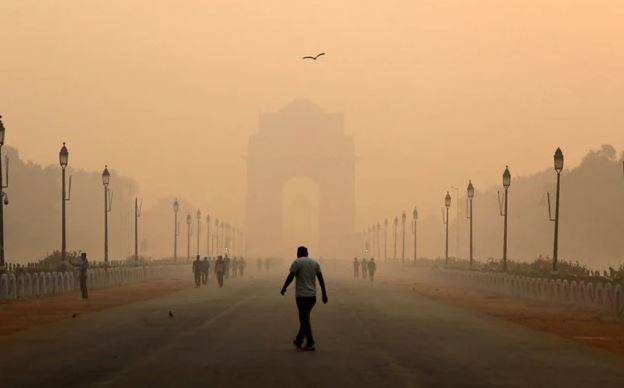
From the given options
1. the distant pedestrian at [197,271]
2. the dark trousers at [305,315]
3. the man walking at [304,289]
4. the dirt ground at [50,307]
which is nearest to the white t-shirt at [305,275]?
the man walking at [304,289]

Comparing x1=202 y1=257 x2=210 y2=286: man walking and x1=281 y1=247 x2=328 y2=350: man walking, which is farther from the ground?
x1=281 y1=247 x2=328 y2=350: man walking

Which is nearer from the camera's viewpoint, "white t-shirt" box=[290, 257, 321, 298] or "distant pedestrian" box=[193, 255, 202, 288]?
"white t-shirt" box=[290, 257, 321, 298]

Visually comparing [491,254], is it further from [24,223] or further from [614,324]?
[614,324]

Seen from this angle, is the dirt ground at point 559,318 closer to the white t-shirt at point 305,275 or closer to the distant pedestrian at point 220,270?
the white t-shirt at point 305,275

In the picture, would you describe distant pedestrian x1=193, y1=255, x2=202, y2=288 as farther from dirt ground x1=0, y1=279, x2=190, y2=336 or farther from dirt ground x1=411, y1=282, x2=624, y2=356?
dirt ground x1=411, y1=282, x2=624, y2=356

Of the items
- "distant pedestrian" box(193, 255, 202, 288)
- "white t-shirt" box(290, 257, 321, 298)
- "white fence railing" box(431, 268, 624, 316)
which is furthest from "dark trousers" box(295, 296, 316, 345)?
"distant pedestrian" box(193, 255, 202, 288)

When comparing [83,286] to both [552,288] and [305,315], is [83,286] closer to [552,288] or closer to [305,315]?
[552,288]

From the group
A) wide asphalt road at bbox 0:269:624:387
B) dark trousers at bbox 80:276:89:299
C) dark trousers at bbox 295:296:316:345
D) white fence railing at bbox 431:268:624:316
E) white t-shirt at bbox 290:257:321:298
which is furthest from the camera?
dark trousers at bbox 80:276:89:299

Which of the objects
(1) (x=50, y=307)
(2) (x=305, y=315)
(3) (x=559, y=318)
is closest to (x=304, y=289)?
(2) (x=305, y=315)
